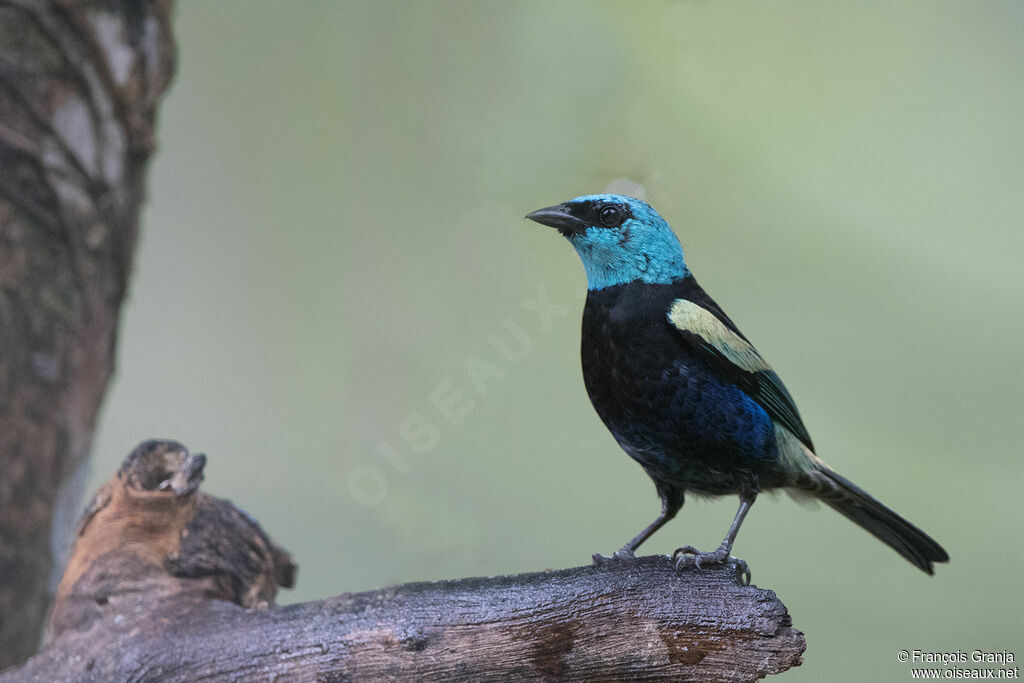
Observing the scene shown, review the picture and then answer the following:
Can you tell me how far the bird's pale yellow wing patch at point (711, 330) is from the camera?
2.04m

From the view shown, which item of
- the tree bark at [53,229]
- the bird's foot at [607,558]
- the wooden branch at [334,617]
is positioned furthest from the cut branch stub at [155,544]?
the bird's foot at [607,558]

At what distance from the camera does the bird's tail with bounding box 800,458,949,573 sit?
7.48ft

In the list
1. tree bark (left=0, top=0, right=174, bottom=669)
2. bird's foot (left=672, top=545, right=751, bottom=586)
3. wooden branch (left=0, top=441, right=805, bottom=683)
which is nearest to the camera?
wooden branch (left=0, top=441, right=805, bottom=683)

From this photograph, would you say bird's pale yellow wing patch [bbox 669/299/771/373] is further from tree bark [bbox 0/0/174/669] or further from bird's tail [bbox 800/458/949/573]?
tree bark [bbox 0/0/174/669]

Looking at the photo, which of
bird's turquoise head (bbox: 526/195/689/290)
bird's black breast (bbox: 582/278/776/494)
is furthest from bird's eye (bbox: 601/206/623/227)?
bird's black breast (bbox: 582/278/776/494)

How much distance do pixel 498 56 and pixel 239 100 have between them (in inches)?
63.0

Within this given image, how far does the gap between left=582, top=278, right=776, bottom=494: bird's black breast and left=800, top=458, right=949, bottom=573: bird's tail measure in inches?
10.7

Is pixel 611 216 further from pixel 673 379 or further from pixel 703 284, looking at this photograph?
pixel 703 284

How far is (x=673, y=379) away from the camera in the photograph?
202 cm

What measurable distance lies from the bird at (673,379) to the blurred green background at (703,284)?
2.18ft

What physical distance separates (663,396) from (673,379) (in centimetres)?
5

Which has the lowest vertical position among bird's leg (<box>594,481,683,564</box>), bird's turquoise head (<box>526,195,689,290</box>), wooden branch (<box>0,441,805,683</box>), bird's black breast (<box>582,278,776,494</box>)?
wooden branch (<box>0,441,805,683</box>)

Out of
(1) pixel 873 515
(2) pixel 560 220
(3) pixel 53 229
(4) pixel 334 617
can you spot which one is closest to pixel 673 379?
(2) pixel 560 220

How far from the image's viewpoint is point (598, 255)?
2.19 m
